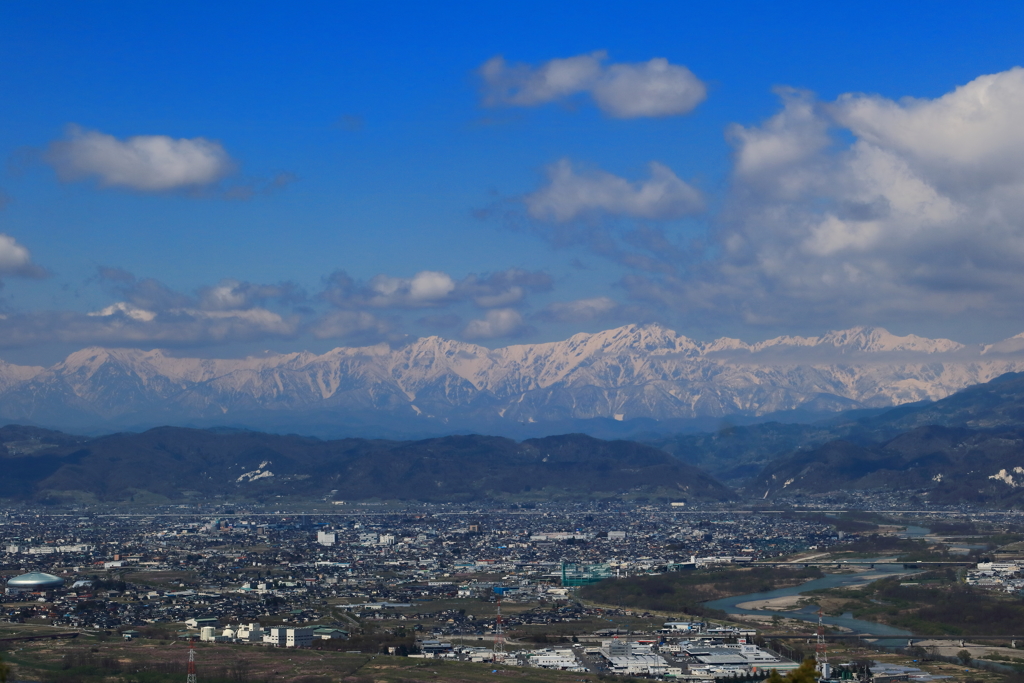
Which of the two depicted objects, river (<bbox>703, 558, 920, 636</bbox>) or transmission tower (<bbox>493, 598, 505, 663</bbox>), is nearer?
transmission tower (<bbox>493, 598, 505, 663</bbox>)

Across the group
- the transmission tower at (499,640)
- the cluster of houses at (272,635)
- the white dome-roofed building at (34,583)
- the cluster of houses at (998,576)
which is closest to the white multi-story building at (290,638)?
the cluster of houses at (272,635)

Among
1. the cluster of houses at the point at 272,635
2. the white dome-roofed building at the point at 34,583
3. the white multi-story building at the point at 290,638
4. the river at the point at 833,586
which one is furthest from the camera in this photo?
the white dome-roofed building at the point at 34,583

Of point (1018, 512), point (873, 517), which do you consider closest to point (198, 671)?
point (873, 517)

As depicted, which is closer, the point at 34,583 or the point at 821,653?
the point at 821,653

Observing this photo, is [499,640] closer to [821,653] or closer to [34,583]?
[821,653]

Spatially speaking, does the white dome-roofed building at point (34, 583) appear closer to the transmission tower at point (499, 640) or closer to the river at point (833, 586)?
the transmission tower at point (499, 640)

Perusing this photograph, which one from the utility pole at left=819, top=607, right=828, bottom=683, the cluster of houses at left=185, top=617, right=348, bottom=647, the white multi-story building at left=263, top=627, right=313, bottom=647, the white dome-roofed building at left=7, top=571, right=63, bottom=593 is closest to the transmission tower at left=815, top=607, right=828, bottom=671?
the utility pole at left=819, top=607, right=828, bottom=683

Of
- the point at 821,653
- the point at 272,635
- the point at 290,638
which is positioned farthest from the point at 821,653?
the point at 272,635

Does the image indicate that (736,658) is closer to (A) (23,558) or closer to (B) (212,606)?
(B) (212,606)

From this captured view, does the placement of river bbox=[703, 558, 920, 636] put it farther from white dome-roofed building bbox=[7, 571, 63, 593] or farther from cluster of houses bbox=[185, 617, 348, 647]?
white dome-roofed building bbox=[7, 571, 63, 593]
